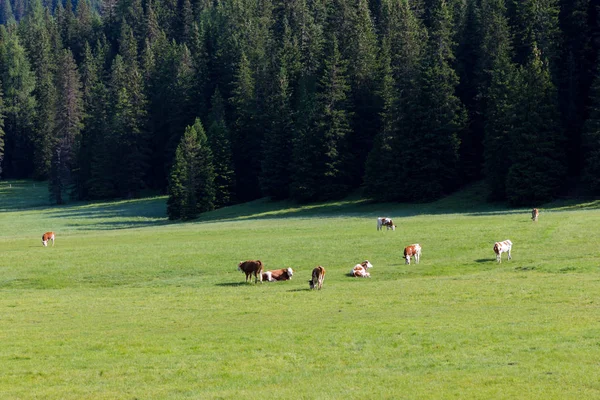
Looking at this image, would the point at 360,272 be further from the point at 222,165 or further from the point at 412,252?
the point at 222,165

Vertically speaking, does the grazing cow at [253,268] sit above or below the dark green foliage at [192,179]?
below

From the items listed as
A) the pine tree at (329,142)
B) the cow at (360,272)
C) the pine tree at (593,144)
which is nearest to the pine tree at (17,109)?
the pine tree at (329,142)

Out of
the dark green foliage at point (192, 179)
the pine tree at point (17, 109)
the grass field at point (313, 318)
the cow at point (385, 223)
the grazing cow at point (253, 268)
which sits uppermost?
the pine tree at point (17, 109)

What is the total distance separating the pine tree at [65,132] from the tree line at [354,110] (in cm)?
37

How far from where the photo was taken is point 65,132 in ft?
452

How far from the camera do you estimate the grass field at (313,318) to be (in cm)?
1513

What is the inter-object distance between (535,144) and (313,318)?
168 ft

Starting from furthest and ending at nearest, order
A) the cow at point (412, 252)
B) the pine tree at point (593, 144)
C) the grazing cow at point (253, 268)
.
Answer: the pine tree at point (593, 144)
the cow at point (412, 252)
the grazing cow at point (253, 268)

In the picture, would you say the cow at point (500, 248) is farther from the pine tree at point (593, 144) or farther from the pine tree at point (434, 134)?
the pine tree at point (434, 134)

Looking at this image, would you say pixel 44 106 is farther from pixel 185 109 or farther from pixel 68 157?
pixel 185 109

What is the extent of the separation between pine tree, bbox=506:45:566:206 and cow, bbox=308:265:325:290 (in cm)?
4265

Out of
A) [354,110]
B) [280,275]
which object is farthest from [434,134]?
[280,275]

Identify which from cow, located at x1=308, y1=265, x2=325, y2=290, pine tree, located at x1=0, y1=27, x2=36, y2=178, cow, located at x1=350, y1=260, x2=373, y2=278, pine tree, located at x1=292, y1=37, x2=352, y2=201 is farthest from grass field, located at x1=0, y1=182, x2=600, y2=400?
pine tree, located at x1=0, y1=27, x2=36, y2=178

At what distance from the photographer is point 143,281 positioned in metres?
34.6
